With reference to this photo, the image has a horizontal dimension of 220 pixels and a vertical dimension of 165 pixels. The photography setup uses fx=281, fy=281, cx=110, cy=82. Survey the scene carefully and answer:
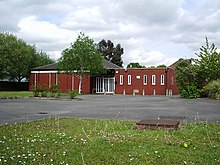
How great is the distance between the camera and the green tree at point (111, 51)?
7057 centimetres

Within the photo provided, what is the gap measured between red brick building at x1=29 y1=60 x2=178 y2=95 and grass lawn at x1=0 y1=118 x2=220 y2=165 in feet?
96.7

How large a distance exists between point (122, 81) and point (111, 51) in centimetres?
3355

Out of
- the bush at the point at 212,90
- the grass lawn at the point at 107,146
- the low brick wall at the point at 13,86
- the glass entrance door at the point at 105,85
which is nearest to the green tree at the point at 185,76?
the bush at the point at 212,90

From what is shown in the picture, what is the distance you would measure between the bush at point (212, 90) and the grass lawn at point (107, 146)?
1837 centimetres

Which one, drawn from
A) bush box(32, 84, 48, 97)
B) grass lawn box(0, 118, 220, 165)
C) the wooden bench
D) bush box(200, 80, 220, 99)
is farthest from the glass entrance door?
grass lawn box(0, 118, 220, 165)

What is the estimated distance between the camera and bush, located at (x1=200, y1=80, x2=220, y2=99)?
24875 millimetres

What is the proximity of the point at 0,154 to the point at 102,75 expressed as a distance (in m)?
35.2

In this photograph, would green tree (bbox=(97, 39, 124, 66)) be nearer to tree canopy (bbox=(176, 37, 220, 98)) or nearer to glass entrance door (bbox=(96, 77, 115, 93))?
glass entrance door (bbox=(96, 77, 115, 93))

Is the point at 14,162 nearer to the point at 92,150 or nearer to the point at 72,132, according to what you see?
the point at 92,150

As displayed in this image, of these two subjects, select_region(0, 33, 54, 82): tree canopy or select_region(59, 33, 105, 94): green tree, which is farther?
select_region(0, 33, 54, 82): tree canopy

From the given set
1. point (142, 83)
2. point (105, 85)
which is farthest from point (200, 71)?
point (105, 85)

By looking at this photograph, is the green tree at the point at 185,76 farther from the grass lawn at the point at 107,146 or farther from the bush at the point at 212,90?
the grass lawn at the point at 107,146

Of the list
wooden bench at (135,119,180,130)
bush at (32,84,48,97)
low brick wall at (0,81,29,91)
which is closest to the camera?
wooden bench at (135,119,180,130)

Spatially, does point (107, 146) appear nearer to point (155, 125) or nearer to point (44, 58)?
point (155, 125)
